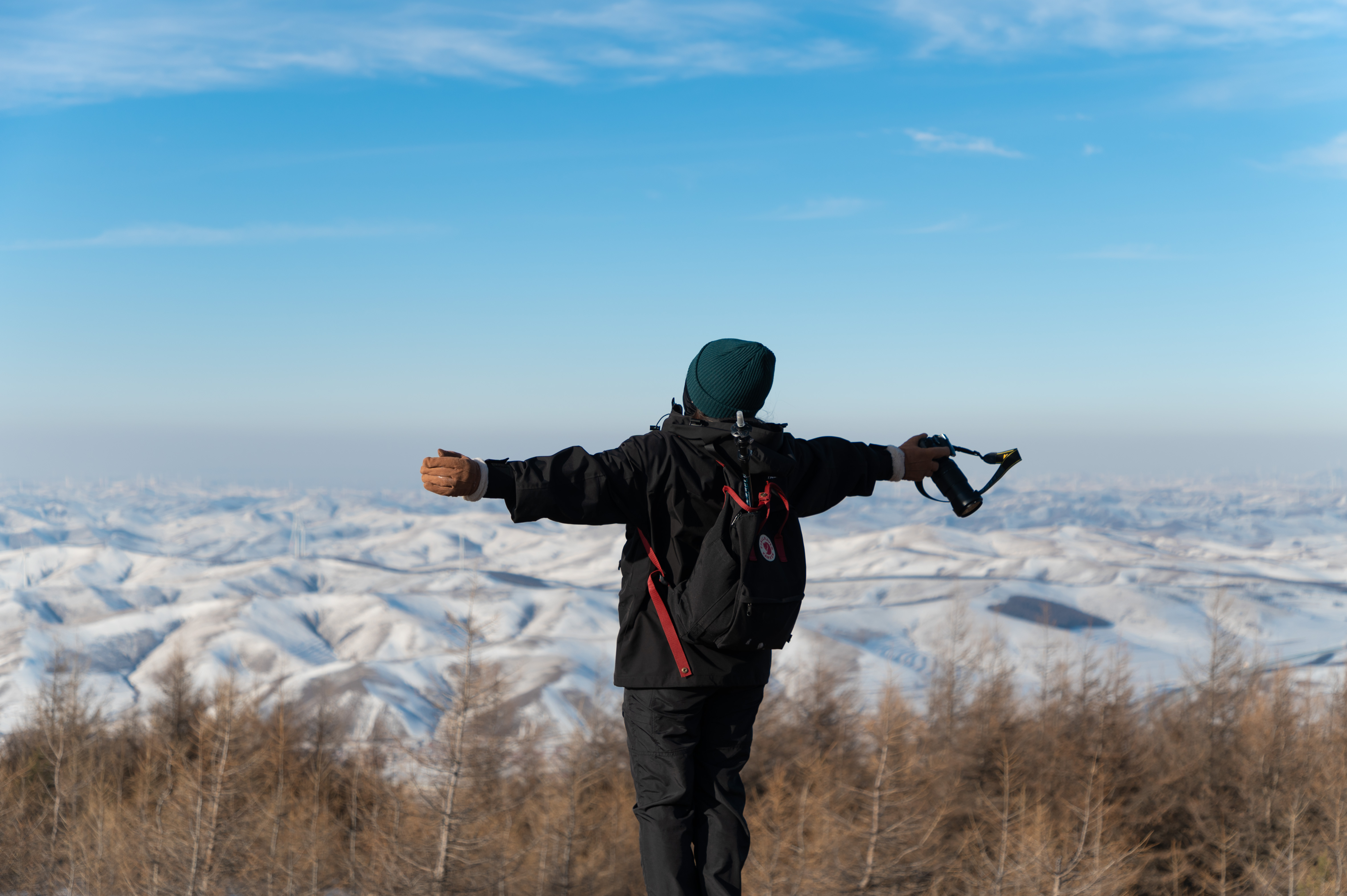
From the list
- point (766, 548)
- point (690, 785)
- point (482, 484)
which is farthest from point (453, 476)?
point (690, 785)

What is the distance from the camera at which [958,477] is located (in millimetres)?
3803

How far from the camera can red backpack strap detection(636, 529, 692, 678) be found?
10.7ft

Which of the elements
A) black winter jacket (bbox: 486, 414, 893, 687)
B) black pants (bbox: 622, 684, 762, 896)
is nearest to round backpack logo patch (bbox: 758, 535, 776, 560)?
black winter jacket (bbox: 486, 414, 893, 687)

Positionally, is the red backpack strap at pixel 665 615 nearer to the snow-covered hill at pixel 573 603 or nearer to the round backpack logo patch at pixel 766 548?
the round backpack logo patch at pixel 766 548

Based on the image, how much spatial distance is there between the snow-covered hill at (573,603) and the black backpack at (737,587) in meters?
57.6

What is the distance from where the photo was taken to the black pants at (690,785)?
3279 millimetres

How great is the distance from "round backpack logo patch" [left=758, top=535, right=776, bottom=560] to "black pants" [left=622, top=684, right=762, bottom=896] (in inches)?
19.3

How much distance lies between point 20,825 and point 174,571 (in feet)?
472

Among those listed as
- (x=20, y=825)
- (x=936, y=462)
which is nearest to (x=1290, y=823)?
(x=936, y=462)

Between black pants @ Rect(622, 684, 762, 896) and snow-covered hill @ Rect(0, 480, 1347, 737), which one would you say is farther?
snow-covered hill @ Rect(0, 480, 1347, 737)

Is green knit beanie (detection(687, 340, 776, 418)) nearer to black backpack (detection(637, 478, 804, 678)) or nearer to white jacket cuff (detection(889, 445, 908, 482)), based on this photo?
black backpack (detection(637, 478, 804, 678))

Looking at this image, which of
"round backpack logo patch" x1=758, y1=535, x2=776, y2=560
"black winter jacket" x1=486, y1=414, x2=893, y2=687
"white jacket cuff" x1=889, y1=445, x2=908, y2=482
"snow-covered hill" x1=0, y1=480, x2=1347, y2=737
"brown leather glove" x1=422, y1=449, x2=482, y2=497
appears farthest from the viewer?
"snow-covered hill" x1=0, y1=480, x2=1347, y2=737

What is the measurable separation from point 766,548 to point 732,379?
573 millimetres

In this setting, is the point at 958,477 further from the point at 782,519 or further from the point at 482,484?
the point at 482,484
